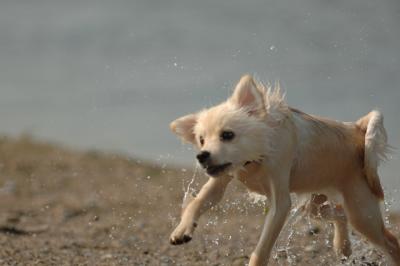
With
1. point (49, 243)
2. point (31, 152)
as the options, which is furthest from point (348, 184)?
point (31, 152)

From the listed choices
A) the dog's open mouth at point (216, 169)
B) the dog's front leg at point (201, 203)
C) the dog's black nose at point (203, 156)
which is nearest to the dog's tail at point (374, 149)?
the dog's front leg at point (201, 203)

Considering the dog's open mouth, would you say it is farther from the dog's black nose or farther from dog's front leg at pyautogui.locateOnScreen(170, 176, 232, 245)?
dog's front leg at pyautogui.locateOnScreen(170, 176, 232, 245)

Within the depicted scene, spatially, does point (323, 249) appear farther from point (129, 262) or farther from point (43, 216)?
point (43, 216)

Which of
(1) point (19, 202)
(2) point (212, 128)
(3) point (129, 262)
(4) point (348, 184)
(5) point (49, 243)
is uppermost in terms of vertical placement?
(2) point (212, 128)

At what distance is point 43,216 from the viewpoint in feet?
41.7

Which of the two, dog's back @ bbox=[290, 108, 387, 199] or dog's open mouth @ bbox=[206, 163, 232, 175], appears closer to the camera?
dog's open mouth @ bbox=[206, 163, 232, 175]

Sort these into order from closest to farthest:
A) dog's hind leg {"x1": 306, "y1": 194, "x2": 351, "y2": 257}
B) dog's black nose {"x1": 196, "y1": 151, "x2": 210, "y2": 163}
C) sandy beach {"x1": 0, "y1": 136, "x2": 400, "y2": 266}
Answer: dog's black nose {"x1": 196, "y1": 151, "x2": 210, "y2": 163} < dog's hind leg {"x1": 306, "y1": 194, "x2": 351, "y2": 257} < sandy beach {"x1": 0, "y1": 136, "x2": 400, "y2": 266}

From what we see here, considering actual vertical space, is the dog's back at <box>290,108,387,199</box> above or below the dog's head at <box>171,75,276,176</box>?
below

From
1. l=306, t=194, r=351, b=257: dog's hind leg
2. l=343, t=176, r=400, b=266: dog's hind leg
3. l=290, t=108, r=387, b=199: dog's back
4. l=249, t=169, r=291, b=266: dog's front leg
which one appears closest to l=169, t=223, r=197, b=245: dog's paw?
l=249, t=169, r=291, b=266: dog's front leg

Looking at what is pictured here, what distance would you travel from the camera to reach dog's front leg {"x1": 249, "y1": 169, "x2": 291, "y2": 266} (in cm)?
667

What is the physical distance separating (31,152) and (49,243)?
969 cm

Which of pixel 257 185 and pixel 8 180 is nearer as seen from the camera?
pixel 257 185

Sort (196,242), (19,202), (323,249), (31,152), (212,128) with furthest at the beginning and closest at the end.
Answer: (31,152), (19,202), (196,242), (323,249), (212,128)

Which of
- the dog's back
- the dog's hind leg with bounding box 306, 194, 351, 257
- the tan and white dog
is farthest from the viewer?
the dog's hind leg with bounding box 306, 194, 351, 257
